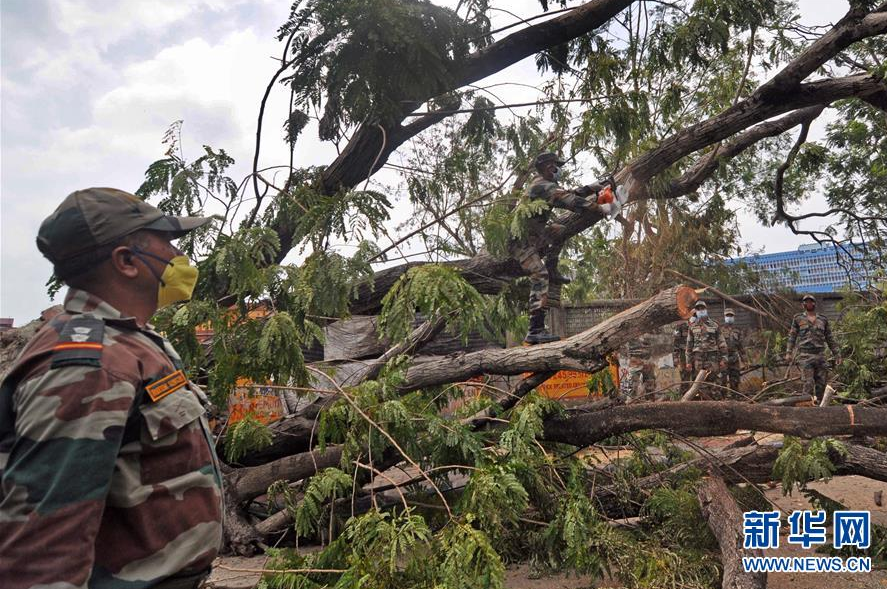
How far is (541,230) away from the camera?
5531 mm

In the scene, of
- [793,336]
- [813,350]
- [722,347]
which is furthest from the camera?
[722,347]

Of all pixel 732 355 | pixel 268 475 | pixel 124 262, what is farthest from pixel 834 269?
pixel 124 262

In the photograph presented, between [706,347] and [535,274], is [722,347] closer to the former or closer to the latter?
[706,347]

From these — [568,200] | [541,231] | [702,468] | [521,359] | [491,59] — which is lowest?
[702,468]

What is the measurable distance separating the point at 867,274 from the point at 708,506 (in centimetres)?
858

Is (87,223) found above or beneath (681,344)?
above

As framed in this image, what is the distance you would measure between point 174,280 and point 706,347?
28.8 feet

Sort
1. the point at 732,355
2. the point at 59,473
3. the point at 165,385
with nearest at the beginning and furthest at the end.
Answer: the point at 59,473 → the point at 165,385 → the point at 732,355

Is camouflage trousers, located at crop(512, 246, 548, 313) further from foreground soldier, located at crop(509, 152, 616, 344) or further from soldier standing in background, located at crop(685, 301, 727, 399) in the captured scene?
soldier standing in background, located at crop(685, 301, 727, 399)


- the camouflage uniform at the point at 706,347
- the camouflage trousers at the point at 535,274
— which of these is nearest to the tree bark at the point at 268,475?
the camouflage trousers at the point at 535,274

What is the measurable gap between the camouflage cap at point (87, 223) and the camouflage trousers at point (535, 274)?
4154 millimetres

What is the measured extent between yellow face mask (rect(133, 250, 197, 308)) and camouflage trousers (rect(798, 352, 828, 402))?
26.3ft

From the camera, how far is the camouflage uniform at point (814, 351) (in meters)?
7.75

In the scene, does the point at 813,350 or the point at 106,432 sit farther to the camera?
the point at 813,350
